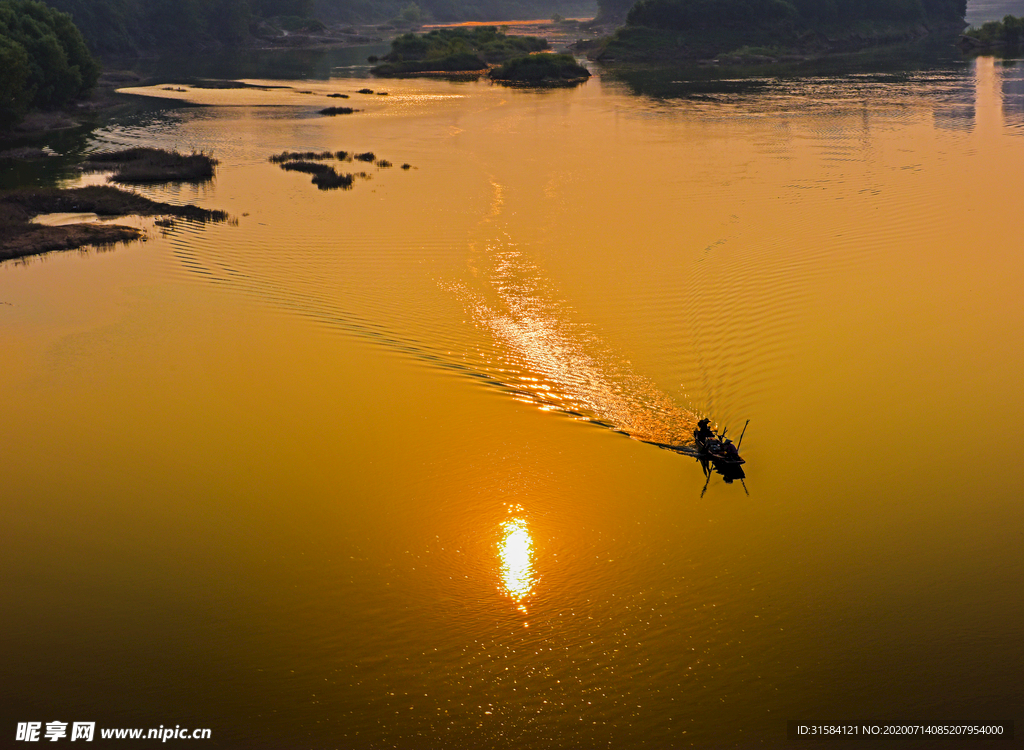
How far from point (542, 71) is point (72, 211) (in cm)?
6392

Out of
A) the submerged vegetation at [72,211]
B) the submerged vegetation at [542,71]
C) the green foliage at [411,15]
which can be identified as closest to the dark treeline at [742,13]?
the submerged vegetation at [542,71]

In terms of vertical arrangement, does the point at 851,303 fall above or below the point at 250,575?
above

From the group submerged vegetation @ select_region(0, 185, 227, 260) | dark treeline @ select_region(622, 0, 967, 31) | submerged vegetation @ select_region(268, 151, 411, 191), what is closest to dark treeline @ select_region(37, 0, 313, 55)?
dark treeline @ select_region(622, 0, 967, 31)

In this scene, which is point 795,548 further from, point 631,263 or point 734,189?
point 734,189

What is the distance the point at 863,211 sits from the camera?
36.9m

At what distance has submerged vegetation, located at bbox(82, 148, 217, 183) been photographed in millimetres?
44219

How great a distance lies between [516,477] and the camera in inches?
699

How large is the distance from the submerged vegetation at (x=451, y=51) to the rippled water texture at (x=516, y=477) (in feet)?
239

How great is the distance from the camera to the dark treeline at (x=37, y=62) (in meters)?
54.0

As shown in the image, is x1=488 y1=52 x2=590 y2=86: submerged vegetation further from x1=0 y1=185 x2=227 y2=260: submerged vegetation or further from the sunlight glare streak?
the sunlight glare streak

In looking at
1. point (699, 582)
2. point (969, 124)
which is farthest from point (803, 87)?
point (699, 582)

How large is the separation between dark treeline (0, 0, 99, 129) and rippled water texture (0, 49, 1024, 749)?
28.9 meters

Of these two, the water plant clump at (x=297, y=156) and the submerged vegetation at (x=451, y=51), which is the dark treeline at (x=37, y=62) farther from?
the submerged vegetation at (x=451, y=51)

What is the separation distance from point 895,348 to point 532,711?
15.7 m
